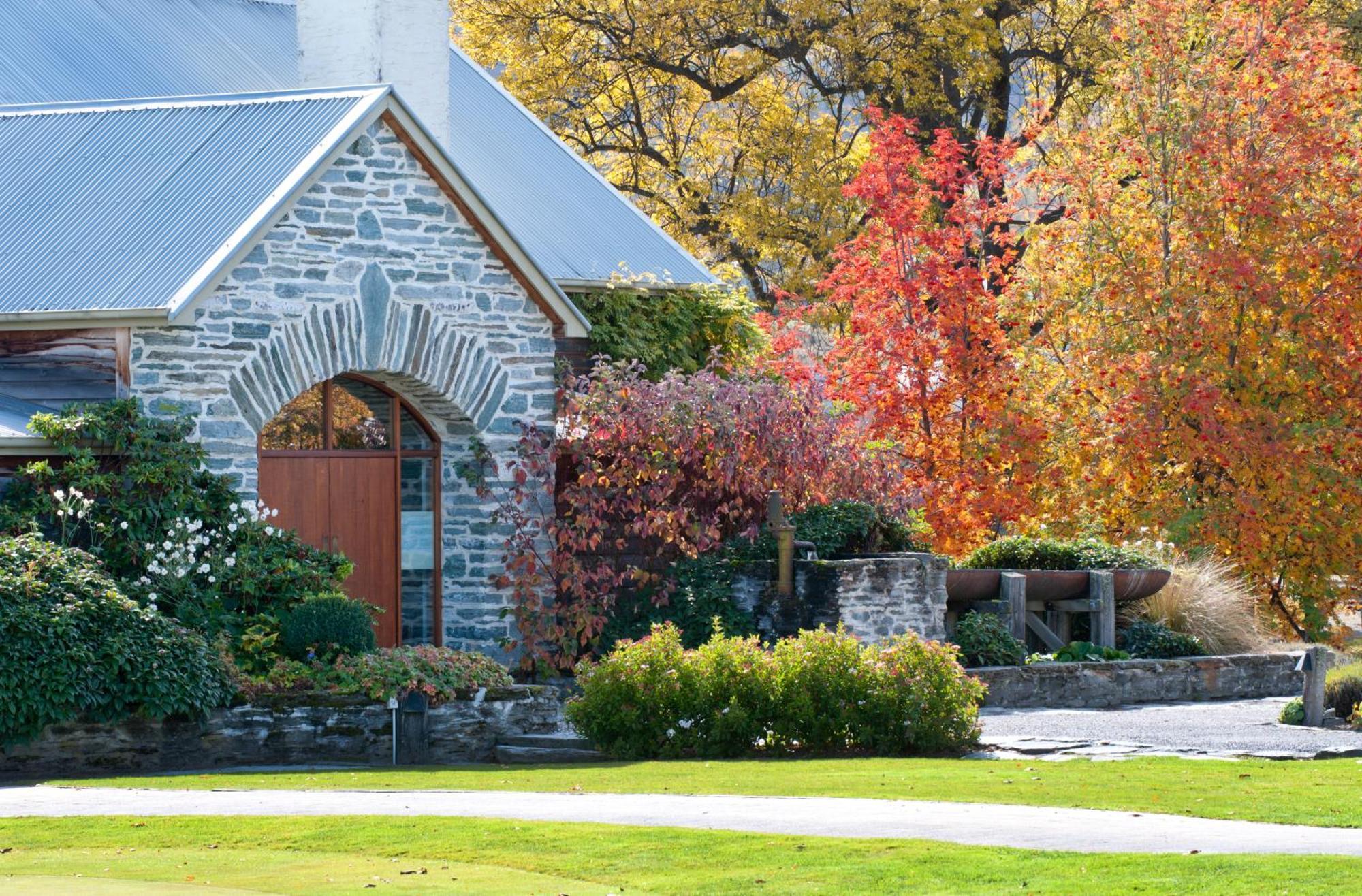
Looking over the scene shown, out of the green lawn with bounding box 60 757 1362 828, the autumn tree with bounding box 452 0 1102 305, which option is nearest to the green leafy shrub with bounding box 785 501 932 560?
the green lawn with bounding box 60 757 1362 828

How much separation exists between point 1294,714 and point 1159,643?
4038mm

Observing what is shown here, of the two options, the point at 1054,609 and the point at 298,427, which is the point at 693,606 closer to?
the point at 298,427

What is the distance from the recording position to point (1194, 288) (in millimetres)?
22609

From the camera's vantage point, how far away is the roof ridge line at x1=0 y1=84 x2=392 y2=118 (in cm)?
1747

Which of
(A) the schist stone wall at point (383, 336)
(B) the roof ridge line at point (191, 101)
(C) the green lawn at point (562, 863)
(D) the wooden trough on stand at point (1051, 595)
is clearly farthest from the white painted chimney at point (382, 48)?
(C) the green lawn at point (562, 863)

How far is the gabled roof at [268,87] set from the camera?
20.6 metres

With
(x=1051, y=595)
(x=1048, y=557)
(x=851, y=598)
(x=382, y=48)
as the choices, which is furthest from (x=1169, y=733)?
(x=382, y=48)

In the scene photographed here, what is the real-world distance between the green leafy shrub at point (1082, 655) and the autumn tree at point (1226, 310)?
2.93 meters

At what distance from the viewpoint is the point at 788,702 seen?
1427 centimetres

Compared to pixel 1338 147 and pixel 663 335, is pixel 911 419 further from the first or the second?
pixel 1338 147

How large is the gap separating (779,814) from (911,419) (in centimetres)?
1367

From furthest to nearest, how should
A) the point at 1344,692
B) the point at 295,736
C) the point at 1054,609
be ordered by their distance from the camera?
the point at 1054,609 < the point at 1344,692 < the point at 295,736

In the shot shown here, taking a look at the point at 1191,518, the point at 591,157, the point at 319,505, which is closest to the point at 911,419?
the point at 1191,518

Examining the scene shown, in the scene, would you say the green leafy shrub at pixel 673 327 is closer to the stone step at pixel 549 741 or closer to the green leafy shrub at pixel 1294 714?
the stone step at pixel 549 741
